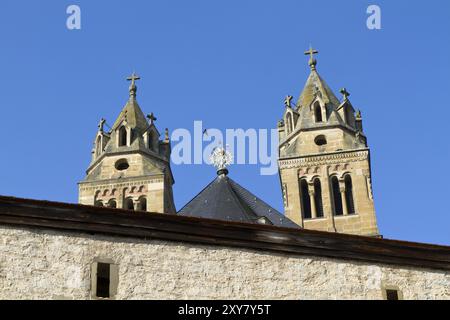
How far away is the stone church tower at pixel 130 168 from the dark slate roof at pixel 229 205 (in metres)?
3.13

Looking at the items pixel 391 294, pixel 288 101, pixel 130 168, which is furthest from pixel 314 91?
pixel 391 294

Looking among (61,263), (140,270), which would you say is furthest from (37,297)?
(140,270)

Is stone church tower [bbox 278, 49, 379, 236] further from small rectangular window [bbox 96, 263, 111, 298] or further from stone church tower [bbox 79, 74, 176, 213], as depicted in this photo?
small rectangular window [bbox 96, 263, 111, 298]

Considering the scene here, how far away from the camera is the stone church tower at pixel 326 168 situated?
3981cm

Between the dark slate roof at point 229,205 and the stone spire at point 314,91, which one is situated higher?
the stone spire at point 314,91

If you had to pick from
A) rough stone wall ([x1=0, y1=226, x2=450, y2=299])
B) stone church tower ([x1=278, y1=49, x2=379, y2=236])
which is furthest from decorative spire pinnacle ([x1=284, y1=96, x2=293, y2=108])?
rough stone wall ([x1=0, y1=226, x2=450, y2=299])

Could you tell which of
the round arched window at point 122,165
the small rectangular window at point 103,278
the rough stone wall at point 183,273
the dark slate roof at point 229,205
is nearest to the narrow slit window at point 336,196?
the dark slate roof at point 229,205

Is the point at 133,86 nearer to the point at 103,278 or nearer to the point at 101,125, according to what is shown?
the point at 101,125

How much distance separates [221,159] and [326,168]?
5723 millimetres

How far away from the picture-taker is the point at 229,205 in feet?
112

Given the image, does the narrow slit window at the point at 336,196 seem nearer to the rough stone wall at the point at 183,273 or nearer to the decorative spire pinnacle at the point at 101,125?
the decorative spire pinnacle at the point at 101,125

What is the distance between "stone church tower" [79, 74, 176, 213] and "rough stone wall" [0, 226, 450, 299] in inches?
999

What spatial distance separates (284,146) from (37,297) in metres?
31.4
